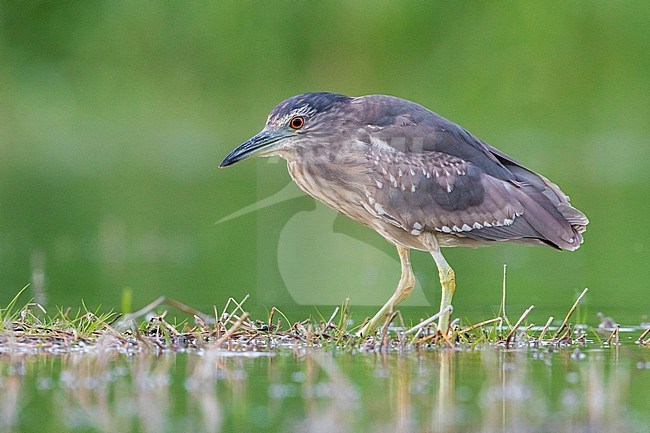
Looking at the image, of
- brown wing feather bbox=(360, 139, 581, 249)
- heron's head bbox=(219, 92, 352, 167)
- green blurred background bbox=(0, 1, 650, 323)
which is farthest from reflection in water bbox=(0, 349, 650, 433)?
green blurred background bbox=(0, 1, 650, 323)

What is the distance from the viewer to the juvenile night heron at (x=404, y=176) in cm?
891

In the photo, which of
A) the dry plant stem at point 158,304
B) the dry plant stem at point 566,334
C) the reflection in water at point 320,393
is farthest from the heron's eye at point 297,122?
the dry plant stem at point 566,334

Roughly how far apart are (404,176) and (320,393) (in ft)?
9.28

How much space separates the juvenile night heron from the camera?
8914mm

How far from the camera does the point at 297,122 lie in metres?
9.05

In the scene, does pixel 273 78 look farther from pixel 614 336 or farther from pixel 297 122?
pixel 614 336

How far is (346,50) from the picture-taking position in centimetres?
2372

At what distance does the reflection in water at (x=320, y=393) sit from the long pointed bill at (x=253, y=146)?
1.56m

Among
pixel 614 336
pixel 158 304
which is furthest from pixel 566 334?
pixel 158 304

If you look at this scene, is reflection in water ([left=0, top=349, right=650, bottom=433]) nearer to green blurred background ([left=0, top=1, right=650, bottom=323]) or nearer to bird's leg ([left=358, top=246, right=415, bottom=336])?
bird's leg ([left=358, top=246, right=415, bottom=336])

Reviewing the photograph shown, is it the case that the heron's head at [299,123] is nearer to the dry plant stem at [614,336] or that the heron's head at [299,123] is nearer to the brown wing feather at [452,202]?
the brown wing feather at [452,202]

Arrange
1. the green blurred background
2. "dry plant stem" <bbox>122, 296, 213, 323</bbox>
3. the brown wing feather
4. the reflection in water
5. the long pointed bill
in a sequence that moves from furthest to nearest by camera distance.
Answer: the green blurred background < the brown wing feather < the long pointed bill < "dry plant stem" <bbox>122, 296, 213, 323</bbox> < the reflection in water

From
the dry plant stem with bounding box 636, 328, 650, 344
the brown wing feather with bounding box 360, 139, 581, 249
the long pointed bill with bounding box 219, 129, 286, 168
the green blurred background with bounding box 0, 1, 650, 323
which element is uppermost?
the green blurred background with bounding box 0, 1, 650, 323

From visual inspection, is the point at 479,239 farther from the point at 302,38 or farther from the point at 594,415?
the point at 302,38
